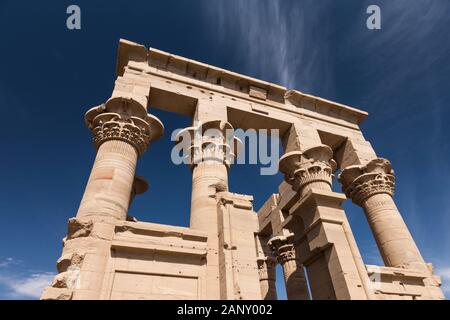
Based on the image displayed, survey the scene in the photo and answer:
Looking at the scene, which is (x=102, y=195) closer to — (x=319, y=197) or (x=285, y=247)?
(x=319, y=197)

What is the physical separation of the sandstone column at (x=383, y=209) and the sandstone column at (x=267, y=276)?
5974 mm

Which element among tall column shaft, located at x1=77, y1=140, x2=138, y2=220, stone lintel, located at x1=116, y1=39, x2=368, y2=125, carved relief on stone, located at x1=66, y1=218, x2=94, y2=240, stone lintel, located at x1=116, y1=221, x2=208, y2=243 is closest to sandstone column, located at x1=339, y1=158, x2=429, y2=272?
stone lintel, located at x1=116, y1=39, x2=368, y2=125

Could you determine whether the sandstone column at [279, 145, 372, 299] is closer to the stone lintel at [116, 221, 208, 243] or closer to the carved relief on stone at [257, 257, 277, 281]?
the stone lintel at [116, 221, 208, 243]

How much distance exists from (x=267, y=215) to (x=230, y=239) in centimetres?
856

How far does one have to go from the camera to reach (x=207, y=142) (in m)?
11.3

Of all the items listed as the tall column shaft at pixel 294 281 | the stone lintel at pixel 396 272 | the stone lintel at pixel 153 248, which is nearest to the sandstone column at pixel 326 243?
the stone lintel at pixel 396 272

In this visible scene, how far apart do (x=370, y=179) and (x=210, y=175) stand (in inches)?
298

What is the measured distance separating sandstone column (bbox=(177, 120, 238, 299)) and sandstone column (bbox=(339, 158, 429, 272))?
19.5ft

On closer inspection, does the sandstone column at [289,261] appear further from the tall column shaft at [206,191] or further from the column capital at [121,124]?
the column capital at [121,124]

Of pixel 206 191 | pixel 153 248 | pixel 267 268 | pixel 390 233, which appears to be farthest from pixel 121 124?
pixel 267 268
